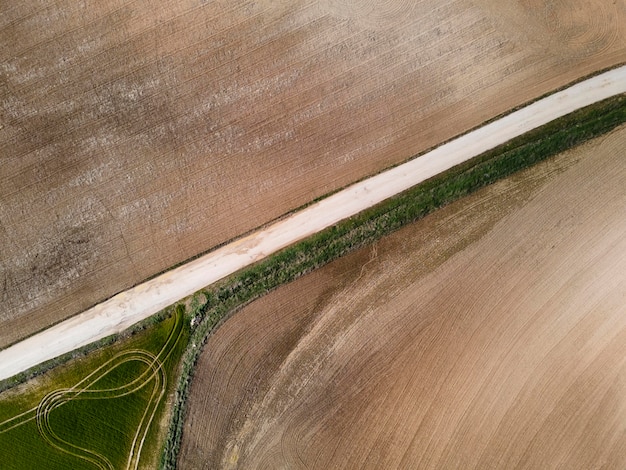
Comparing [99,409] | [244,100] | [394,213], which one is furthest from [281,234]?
[99,409]

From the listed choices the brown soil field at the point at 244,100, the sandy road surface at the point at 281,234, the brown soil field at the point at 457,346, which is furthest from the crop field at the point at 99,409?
the brown soil field at the point at 244,100

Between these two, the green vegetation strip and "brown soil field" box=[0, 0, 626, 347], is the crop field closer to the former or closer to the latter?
the green vegetation strip

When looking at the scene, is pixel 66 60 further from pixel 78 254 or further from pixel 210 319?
pixel 210 319

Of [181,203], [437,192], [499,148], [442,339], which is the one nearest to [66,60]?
[181,203]

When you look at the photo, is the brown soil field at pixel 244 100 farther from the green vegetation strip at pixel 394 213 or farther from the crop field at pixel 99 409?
the crop field at pixel 99 409

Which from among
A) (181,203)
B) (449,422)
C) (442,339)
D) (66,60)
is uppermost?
(66,60)

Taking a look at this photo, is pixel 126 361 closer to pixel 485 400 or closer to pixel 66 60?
pixel 66 60

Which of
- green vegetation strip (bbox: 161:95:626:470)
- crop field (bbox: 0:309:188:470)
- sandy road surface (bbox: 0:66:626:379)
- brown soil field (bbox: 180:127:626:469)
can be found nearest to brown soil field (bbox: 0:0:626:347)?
sandy road surface (bbox: 0:66:626:379)

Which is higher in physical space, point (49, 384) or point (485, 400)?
point (49, 384)
